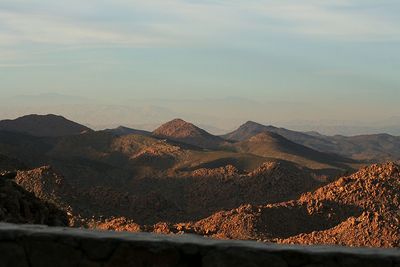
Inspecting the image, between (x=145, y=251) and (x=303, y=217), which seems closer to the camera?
(x=145, y=251)

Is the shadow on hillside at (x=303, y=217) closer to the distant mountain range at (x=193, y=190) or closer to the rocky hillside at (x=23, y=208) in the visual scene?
the distant mountain range at (x=193, y=190)

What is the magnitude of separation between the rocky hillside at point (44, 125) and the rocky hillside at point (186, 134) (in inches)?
389

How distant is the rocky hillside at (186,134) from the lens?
7150 cm

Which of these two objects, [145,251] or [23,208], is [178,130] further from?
[145,251]

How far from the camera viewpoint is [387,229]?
14.0 m

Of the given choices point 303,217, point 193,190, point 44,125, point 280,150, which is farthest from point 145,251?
point 44,125

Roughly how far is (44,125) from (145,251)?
66722 mm

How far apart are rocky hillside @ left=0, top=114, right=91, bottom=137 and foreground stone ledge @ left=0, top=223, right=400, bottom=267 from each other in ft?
207

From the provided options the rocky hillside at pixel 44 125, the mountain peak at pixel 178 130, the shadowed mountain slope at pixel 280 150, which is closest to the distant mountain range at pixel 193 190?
the shadowed mountain slope at pixel 280 150

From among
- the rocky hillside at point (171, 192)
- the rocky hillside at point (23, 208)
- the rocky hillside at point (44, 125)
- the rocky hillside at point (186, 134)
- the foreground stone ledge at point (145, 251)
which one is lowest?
the rocky hillside at point (186, 134)

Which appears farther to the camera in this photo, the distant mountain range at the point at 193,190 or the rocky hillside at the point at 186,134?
the rocky hillside at the point at 186,134

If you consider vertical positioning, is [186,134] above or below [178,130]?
below

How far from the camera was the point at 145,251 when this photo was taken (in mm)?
4043

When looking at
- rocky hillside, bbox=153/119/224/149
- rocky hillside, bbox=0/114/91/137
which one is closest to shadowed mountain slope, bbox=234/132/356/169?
rocky hillside, bbox=153/119/224/149
